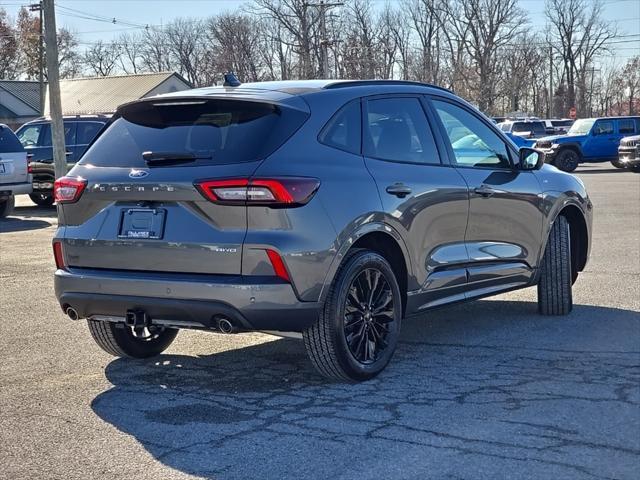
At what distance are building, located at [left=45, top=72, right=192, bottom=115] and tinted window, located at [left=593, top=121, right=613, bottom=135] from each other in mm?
36427

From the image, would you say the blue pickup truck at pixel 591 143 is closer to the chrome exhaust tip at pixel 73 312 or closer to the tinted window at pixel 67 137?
the tinted window at pixel 67 137

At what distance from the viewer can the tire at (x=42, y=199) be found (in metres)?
21.3

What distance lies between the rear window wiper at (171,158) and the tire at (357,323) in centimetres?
102

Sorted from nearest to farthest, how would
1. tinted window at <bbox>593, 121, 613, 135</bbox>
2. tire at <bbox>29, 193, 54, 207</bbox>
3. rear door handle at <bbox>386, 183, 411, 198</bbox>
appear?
rear door handle at <bbox>386, 183, 411, 198</bbox> → tire at <bbox>29, 193, 54, 207</bbox> → tinted window at <bbox>593, 121, 613, 135</bbox>

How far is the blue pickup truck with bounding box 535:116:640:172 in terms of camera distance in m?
33.8

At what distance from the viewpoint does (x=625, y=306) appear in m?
8.25

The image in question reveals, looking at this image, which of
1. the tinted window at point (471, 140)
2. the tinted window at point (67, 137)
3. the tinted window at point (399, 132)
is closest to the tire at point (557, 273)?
the tinted window at point (471, 140)

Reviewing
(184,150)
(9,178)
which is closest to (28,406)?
(184,150)

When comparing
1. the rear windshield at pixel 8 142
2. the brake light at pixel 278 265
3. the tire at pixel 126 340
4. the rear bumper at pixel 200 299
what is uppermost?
the rear windshield at pixel 8 142

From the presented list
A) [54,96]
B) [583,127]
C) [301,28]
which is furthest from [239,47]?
[54,96]

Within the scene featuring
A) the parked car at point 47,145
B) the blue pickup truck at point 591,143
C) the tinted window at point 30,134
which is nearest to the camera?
the parked car at point 47,145

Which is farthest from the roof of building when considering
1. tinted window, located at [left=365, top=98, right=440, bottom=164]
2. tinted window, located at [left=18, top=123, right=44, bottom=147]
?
tinted window, located at [left=365, top=98, right=440, bottom=164]

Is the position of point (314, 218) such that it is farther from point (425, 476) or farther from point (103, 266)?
point (425, 476)

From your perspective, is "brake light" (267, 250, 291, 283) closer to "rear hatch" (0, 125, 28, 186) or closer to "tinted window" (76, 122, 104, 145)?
"rear hatch" (0, 125, 28, 186)
